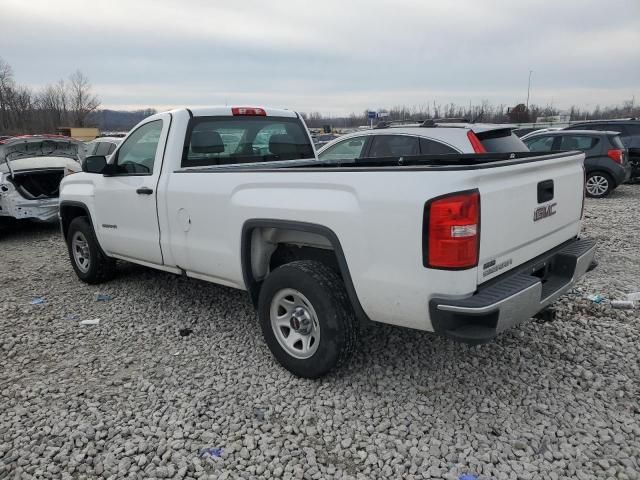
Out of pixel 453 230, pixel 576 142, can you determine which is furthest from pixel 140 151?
pixel 576 142

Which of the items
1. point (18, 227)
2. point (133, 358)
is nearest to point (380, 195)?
point (133, 358)

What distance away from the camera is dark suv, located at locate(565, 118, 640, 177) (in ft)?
43.8

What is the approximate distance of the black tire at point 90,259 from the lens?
5.58m

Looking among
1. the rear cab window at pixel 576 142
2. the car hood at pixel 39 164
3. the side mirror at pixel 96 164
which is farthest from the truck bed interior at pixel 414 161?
the rear cab window at pixel 576 142

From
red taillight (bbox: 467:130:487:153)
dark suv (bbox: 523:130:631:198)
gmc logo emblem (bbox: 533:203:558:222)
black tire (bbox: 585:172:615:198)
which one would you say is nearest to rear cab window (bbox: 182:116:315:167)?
red taillight (bbox: 467:130:487:153)

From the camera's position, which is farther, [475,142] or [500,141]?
[500,141]

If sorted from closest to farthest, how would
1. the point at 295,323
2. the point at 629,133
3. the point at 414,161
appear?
the point at 295,323 → the point at 414,161 → the point at 629,133

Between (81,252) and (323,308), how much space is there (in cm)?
404

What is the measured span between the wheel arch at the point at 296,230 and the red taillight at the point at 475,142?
3.74 metres

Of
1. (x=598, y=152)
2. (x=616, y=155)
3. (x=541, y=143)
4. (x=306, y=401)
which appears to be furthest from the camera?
(x=541, y=143)

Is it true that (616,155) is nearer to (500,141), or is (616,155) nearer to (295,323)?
(500,141)

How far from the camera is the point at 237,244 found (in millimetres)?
3734

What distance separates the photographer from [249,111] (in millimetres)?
4914

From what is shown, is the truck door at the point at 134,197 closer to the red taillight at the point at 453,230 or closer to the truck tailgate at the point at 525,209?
the red taillight at the point at 453,230
